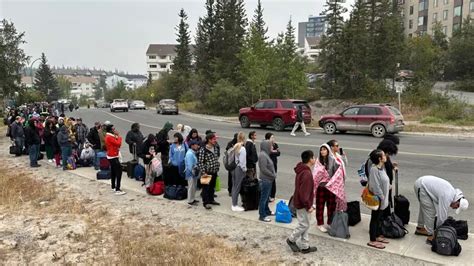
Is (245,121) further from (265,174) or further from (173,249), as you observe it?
(173,249)

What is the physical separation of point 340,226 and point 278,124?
17244mm

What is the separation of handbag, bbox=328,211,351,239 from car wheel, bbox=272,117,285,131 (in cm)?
1696

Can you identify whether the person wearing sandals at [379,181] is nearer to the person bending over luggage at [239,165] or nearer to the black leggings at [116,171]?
the person bending over luggage at [239,165]

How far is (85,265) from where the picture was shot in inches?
220

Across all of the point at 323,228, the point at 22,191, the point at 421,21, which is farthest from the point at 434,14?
the point at 22,191

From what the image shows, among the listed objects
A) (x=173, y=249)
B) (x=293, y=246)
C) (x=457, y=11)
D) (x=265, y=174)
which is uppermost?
(x=457, y=11)

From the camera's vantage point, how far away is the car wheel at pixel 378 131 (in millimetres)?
19539

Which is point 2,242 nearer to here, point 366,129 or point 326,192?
point 326,192

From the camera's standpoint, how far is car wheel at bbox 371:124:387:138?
19539mm

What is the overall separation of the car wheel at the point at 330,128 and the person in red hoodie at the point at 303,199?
16.3 metres

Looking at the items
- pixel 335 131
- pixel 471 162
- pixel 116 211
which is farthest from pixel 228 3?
pixel 116 211

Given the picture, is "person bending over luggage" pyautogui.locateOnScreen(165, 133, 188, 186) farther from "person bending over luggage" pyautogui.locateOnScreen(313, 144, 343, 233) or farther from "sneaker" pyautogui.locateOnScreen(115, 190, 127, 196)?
"person bending over luggage" pyautogui.locateOnScreen(313, 144, 343, 233)

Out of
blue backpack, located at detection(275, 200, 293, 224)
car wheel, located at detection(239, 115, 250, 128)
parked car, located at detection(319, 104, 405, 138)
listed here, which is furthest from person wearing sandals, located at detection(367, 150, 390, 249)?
car wheel, located at detection(239, 115, 250, 128)

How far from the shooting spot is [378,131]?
1966 cm
